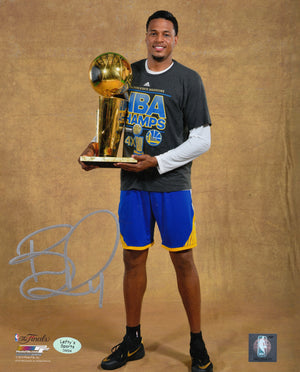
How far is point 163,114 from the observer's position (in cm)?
202

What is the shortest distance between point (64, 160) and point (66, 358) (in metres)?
1.10

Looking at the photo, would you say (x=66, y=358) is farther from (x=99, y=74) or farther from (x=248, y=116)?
(x=248, y=116)

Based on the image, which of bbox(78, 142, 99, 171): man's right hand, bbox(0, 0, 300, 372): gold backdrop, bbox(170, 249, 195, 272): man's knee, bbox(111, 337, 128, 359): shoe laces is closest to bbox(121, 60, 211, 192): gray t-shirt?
bbox(78, 142, 99, 171): man's right hand

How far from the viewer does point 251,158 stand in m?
2.91

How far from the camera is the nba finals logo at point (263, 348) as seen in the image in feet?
6.84

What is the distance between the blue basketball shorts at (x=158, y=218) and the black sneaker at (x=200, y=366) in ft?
1.50

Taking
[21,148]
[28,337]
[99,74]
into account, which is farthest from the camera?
[21,148]

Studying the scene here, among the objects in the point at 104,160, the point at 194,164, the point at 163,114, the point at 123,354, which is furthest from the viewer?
the point at 194,164

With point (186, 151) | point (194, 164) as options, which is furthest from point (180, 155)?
point (194, 164)

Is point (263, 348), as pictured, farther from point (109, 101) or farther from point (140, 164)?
point (109, 101)


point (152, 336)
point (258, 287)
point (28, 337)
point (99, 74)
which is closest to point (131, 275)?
point (152, 336)

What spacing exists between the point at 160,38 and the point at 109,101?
0.31m

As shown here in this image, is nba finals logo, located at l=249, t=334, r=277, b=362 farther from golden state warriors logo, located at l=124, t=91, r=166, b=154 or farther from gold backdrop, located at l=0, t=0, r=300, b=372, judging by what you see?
golden state warriors logo, located at l=124, t=91, r=166, b=154

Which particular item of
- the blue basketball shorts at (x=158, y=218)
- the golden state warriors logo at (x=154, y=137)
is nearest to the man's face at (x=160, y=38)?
the golden state warriors logo at (x=154, y=137)
